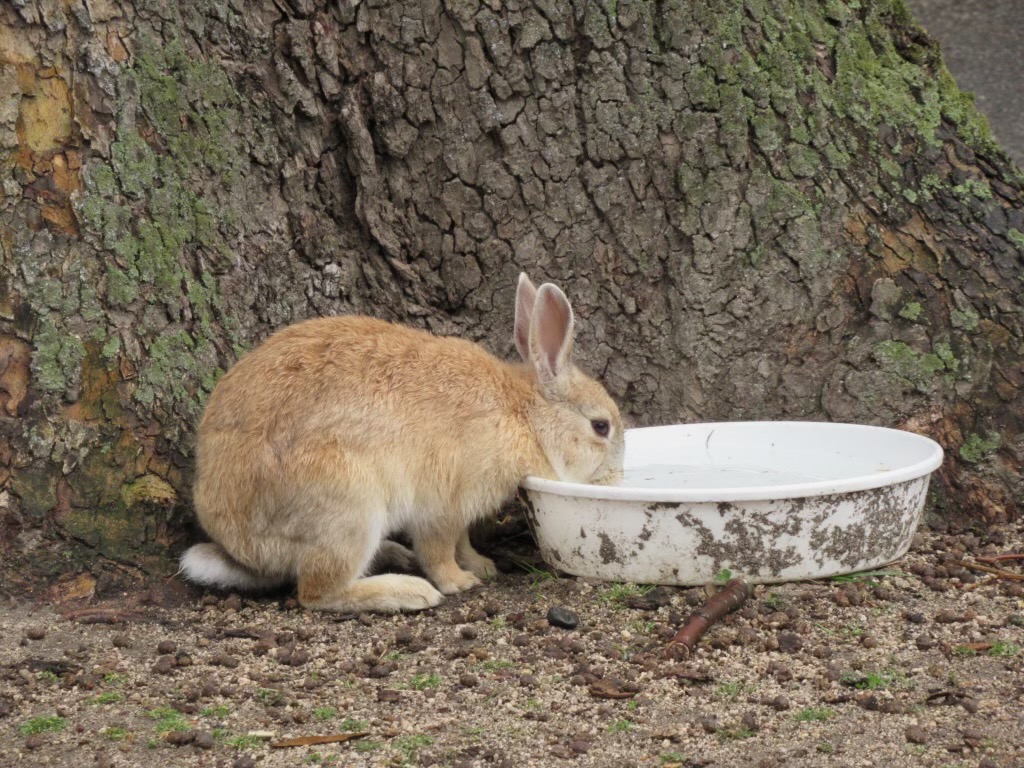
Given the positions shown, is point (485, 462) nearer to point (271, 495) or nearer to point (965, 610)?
point (271, 495)

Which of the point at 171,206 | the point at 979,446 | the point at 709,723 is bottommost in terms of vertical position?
the point at 709,723

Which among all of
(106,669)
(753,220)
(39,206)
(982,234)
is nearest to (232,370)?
(39,206)

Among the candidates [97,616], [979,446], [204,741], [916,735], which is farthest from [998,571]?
[97,616]

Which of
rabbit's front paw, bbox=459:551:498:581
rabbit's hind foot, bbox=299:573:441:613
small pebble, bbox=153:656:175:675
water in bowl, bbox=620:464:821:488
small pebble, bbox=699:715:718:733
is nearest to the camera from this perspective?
small pebble, bbox=699:715:718:733

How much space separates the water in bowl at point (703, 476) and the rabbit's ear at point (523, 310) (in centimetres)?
73

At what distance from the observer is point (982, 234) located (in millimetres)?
5098

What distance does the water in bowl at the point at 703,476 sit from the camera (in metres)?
5.04


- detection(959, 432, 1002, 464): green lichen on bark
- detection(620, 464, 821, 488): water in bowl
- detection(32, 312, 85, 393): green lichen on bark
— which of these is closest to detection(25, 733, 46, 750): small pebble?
detection(32, 312, 85, 393): green lichen on bark

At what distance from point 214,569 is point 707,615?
1.80 m

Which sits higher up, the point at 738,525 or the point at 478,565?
the point at 738,525

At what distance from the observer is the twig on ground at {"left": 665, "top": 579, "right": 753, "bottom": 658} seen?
392cm

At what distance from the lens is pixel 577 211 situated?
16.7 ft

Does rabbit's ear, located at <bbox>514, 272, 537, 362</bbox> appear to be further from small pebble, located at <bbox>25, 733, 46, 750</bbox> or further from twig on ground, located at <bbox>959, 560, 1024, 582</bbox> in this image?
small pebble, located at <bbox>25, 733, 46, 750</bbox>

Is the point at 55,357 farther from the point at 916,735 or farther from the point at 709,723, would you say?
the point at 916,735
